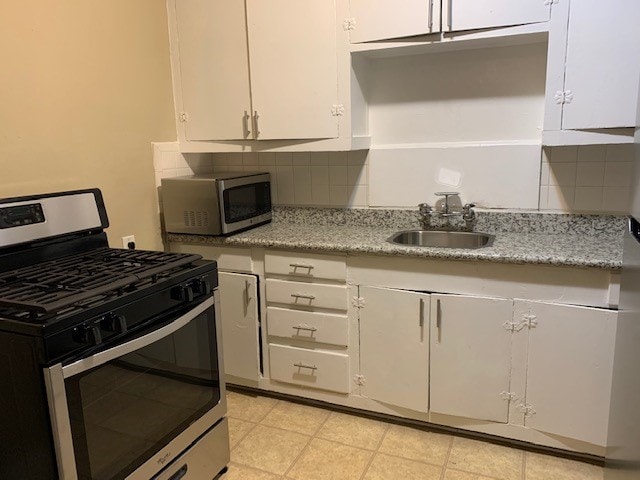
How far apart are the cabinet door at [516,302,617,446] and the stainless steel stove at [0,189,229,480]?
1.26 metres

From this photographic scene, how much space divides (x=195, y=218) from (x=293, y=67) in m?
0.89

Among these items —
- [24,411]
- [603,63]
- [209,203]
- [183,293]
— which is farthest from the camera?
[209,203]

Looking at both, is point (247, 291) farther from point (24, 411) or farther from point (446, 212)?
point (24, 411)

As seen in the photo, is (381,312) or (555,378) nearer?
(555,378)

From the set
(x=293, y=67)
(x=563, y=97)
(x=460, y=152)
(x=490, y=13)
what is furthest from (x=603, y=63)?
(x=293, y=67)

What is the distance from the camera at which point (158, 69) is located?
2.69 meters

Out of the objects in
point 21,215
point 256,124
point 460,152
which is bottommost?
point 21,215

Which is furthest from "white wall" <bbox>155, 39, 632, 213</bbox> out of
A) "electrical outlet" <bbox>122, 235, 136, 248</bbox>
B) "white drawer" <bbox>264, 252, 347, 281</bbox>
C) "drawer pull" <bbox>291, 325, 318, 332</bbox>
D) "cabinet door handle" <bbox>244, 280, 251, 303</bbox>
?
"drawer pull" <bbox>291, 325, 318, 332</bbox>

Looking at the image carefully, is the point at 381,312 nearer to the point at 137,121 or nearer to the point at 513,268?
the point at 513,268

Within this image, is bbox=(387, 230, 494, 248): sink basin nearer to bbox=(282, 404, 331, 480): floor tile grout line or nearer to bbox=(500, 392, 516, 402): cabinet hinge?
bbox=(500, 392, 516, 402): cabinet hinge

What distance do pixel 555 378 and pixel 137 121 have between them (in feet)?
7.39

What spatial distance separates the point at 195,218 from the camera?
2.59 metres

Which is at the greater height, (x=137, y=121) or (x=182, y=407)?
(x=137, y=121)

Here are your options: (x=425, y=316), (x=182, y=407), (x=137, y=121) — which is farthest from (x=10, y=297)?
(x=425, y=316)
